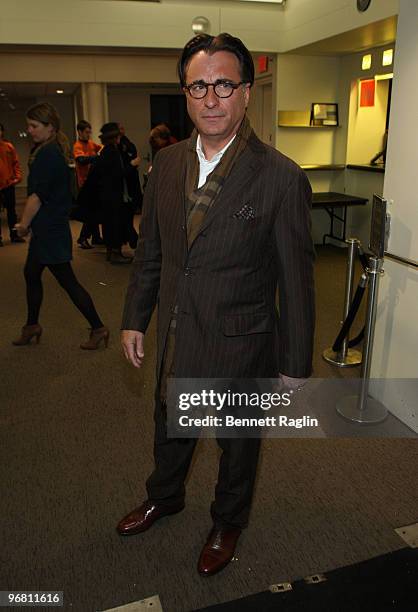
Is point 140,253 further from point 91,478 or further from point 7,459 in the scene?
point 7,459

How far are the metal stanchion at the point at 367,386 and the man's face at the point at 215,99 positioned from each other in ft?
5.11

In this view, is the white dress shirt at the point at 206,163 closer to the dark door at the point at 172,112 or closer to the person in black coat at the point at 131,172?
the person in black coat at the point at 131,172

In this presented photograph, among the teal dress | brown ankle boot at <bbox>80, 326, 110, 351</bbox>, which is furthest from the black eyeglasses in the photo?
brown ankle boot at <bbox>80, 326, 110, 351</bbox>

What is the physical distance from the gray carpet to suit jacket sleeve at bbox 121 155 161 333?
0.89 m

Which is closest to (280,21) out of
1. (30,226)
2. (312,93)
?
(312,93)

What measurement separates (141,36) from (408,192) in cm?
454

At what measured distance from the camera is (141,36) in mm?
6199

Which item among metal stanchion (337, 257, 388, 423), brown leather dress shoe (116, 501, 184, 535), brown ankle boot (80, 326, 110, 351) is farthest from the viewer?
brown ankle boot (80, 326, 110, 351)

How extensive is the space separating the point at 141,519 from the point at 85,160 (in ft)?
20.1

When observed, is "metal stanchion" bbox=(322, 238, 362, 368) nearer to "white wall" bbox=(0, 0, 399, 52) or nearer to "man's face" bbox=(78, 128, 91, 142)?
"white wall" bbox=(0, 0, 399, 52)

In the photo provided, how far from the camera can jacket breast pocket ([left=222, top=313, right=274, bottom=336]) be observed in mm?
1681

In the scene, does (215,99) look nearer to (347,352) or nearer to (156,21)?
(347,352)

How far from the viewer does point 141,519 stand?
7.12 feet
